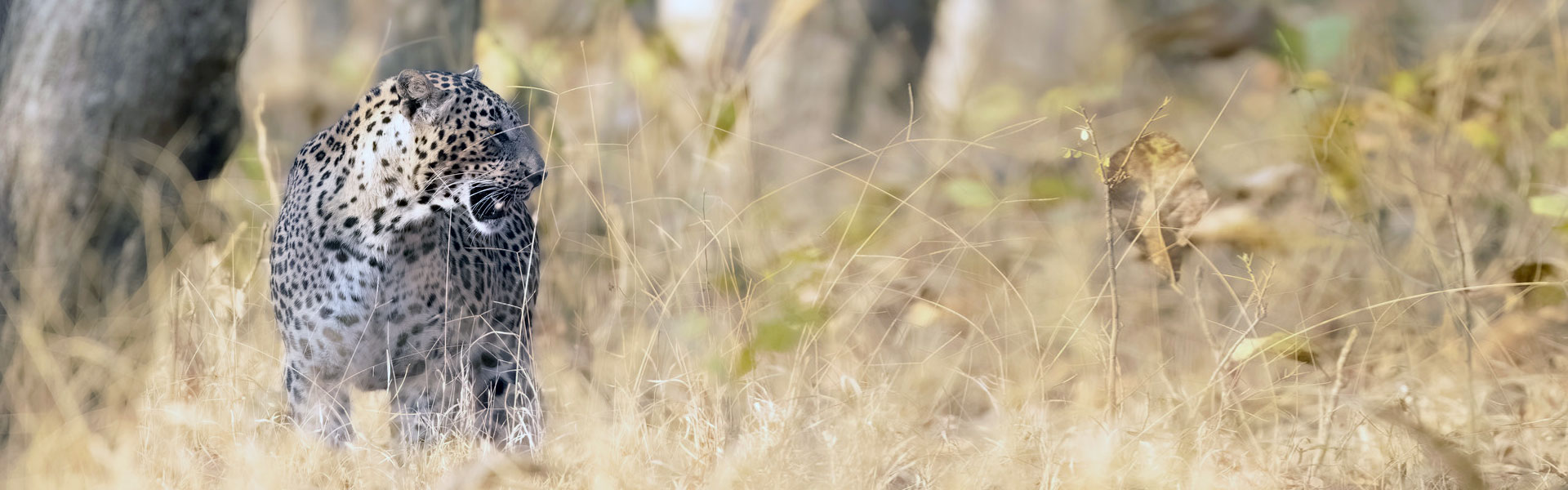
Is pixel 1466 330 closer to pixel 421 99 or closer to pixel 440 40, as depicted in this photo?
pixel 421 99

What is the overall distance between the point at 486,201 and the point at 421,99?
1.10ft

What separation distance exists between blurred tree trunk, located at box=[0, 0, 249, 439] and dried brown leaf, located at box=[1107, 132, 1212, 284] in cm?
279

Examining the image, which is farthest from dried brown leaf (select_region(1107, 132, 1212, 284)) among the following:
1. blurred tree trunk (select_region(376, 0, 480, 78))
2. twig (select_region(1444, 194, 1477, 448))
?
blurred tree trunk (select_region(376, 0, 480, 78))

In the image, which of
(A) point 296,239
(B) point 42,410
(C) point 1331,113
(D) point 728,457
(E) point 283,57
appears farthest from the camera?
(E) point 283,57

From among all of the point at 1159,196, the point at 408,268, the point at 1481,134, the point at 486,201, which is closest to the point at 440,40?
the point at 408,268

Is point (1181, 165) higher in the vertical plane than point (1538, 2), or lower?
higher

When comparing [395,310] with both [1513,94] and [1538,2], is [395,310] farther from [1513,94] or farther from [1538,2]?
[1538,2]

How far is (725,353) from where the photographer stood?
12.2 ft

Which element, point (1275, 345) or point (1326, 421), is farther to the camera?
point (1275, 345)

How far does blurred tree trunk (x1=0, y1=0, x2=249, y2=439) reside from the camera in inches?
140

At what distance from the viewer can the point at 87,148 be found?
3.64m

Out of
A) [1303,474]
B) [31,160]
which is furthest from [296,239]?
[1303,474]

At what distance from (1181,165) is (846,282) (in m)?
1.06

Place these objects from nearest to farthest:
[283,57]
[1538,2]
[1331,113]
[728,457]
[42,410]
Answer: [728,457], [42,410], [1331,113], [1538,2], [283,57]
